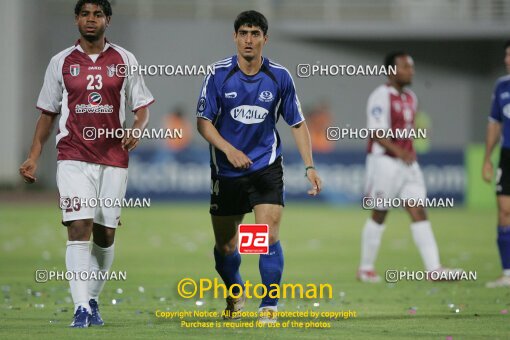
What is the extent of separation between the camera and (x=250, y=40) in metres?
9.13

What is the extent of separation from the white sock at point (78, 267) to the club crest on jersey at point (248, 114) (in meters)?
1.55

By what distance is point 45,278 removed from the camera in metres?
13.4

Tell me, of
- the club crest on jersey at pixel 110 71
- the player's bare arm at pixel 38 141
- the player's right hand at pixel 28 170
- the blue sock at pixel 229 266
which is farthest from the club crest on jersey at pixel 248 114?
the player's right hand at pixel 28 170

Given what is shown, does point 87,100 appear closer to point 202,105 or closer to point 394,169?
point 202,105

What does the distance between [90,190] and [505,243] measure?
573 cm

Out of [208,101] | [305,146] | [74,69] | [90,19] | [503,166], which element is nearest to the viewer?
[90,19]

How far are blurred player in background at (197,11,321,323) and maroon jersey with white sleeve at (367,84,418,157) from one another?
446 cm

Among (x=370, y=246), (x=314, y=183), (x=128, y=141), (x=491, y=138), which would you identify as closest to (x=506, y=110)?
(x=491, y=138)

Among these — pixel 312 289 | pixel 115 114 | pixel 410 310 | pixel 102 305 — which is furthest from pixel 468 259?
pixel 115 114

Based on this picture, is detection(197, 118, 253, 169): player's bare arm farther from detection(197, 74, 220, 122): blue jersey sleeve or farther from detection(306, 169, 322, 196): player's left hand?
detection(306, 169, 322, 196): player's left hand

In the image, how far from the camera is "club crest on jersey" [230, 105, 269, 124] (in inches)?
367

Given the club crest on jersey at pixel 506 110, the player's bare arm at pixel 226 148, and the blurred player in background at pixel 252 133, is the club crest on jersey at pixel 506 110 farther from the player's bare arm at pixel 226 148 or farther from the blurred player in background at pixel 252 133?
the player's bare arm at pixel 226 148

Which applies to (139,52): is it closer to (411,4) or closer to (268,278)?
(411,4)

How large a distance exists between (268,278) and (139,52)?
28.7m
